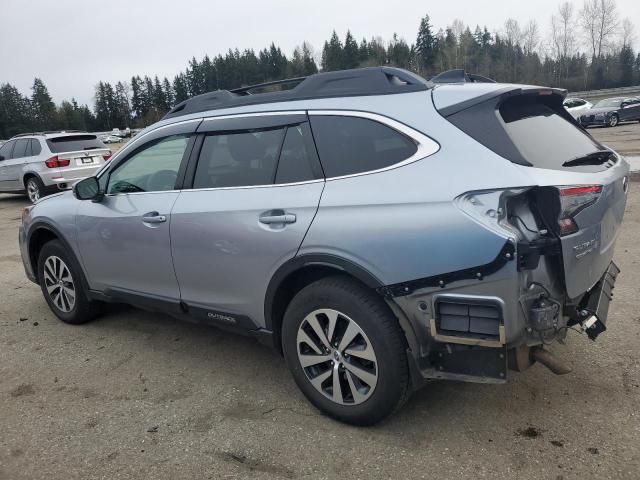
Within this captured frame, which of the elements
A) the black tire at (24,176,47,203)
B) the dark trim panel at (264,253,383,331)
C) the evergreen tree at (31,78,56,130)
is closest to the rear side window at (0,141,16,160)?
the black tire at (24,176,47,203)

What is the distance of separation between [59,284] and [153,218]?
5.59ft

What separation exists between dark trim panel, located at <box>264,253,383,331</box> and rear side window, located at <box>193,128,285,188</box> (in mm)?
546

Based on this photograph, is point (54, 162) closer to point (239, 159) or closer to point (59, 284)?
point (59, 284)

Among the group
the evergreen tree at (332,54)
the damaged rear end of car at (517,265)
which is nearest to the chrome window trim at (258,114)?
the damaged rear end of car at (517,265)

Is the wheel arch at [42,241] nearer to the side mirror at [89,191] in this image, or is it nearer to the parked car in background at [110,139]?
the side mirror at [89,191]

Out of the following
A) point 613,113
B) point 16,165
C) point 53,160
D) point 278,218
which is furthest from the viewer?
point 613,113

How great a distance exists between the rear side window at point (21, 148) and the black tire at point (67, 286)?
32.9 feet

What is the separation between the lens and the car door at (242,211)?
302cm

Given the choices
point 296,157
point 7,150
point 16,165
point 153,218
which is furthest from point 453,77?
Result: point 7,150

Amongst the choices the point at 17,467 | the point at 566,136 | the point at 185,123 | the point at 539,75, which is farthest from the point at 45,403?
the point at 539,75

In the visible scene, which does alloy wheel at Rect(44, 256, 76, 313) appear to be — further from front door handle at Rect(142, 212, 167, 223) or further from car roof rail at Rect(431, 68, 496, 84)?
car roof rail at Rect(431, 68, 496, 84)

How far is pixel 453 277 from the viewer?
8.05 feet

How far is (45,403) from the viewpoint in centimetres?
352

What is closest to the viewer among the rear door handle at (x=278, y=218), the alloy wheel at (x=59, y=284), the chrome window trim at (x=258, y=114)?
the rear door handle at (x=278, y=218)
